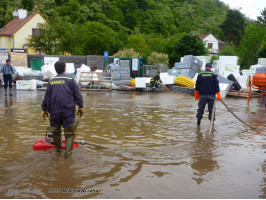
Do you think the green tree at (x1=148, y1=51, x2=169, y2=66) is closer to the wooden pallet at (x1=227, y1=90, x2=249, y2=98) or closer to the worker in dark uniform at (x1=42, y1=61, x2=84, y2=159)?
the wooden pallet at (x1=227, y1=90, x2=249, y2=98)

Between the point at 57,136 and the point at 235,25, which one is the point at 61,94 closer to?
the point at 57,136

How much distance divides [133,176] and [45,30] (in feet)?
109

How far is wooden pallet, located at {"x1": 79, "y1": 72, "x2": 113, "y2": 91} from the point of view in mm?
19188

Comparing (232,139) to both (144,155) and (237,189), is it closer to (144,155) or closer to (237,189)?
(144,155)

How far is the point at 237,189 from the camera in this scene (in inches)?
150

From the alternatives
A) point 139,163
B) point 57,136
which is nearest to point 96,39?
point 57,136

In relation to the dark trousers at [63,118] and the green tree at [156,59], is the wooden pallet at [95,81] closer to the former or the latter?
the green tree at [156,59]

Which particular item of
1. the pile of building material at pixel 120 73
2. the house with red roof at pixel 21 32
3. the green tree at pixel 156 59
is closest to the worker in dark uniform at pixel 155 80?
the pile of building material at pixel 120 73

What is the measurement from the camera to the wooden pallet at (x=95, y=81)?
19188 mm

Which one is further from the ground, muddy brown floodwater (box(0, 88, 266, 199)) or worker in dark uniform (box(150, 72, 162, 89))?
worker in dark uniform (box(150, 72, 162, 89))

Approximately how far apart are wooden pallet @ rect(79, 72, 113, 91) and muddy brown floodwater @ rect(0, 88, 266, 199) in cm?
1095

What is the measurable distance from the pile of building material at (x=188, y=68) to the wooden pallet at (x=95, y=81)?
201 inches

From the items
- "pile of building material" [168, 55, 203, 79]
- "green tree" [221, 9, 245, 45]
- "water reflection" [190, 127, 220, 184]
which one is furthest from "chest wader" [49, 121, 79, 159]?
"green tree" [221, 9, 245, 45]

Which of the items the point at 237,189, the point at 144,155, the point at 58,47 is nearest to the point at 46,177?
the point at 144,155
